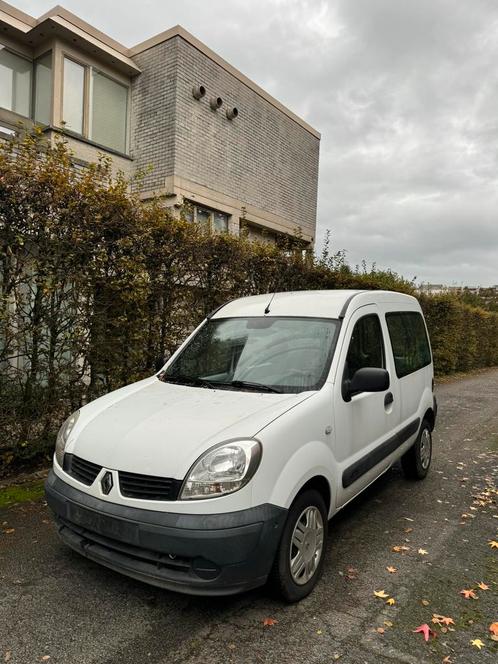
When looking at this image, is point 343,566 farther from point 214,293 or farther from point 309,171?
point 309,171

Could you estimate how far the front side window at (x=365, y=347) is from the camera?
3.72 m

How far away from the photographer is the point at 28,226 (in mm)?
4613

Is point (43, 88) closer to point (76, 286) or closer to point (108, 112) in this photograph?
point (108, 112)

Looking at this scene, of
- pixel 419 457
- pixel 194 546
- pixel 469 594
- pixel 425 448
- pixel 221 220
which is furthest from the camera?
pixel 221 220

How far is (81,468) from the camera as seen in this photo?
299cm

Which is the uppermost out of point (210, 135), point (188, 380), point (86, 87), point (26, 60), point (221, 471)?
point (26, 60)

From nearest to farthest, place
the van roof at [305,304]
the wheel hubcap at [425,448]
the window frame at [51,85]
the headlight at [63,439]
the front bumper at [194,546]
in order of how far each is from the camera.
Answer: the front bumper at [194,546], the headlight at [63,439], the van roof at [305,304], the wheel hubcap at [425,448], the window frame at [51,85]

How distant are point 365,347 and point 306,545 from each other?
169 centimetres

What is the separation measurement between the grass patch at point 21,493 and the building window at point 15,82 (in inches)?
382

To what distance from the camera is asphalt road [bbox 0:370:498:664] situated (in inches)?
99.2

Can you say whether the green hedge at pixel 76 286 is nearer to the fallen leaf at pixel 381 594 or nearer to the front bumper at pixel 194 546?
the front bumper at pixel 194 546

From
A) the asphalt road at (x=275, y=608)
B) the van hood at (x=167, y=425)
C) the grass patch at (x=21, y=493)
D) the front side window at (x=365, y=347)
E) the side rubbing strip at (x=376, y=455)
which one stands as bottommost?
the grass patch at (x=21, y=493)

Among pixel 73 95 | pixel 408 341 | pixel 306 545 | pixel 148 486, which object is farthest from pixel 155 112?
pixel 306 545

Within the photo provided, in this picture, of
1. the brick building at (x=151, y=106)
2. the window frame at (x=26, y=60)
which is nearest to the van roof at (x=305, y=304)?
the brick building at (x=151, y=106)
